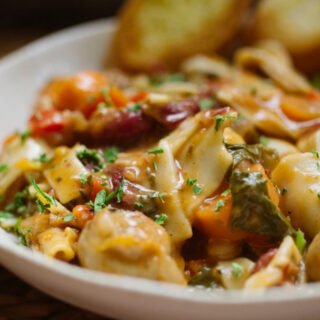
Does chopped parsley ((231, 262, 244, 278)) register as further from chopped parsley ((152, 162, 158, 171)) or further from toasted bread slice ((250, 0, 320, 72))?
toasted bread slice ((250, 0, 320, 72))

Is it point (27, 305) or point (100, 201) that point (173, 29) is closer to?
point (100, 201)

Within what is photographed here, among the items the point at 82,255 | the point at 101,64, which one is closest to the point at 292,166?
the point at 82,255

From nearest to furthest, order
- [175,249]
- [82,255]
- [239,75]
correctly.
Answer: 1. [82,255]
2. [175,249]
3. [239,75]

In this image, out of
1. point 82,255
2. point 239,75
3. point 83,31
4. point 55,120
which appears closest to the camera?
point 82,255

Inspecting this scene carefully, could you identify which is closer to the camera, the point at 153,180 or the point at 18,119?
the point at 153,180

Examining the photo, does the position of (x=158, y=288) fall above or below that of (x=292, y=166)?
above

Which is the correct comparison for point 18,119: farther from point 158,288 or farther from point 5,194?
point 158,288

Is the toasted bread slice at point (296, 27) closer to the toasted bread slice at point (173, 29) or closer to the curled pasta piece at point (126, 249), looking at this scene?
the toasted bread slice at point (173, 29)

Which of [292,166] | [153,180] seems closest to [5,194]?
[153,180]
